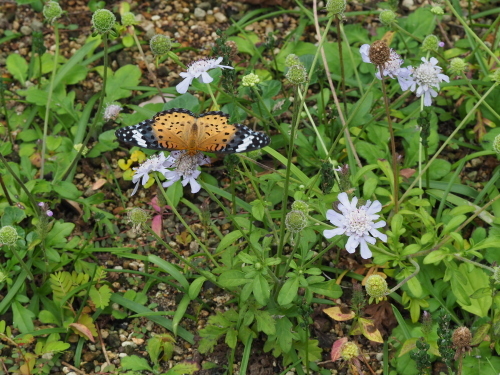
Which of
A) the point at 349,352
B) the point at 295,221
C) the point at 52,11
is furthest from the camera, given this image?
the point at 52,11

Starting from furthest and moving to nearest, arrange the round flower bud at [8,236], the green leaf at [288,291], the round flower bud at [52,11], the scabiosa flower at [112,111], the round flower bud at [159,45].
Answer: the scabiosa flower at [112,111]
the round flower bud at [52,11]
the round flower bud at [159,45]
the round flower bud at [8,236]
the green leaf at [288,291]

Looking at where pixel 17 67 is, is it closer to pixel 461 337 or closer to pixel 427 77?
pixel 427 77

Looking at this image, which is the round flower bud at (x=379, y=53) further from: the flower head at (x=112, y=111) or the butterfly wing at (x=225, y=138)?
the flower head at (x=112, y=111)

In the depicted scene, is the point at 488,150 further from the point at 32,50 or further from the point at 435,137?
the point at 32,50

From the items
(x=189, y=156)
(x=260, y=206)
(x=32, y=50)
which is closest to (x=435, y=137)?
(x=260, y=206)

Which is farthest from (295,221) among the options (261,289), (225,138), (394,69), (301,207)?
(394,69)

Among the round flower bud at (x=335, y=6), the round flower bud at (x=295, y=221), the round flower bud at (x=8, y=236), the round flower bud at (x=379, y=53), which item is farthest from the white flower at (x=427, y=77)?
the round flower bud at (x=8, y=236)
